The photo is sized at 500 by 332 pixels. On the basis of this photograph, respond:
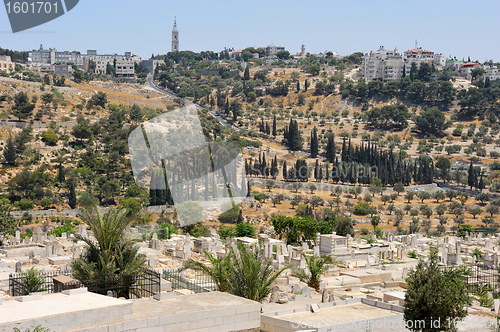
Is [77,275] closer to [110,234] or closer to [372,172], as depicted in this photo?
[110,234]

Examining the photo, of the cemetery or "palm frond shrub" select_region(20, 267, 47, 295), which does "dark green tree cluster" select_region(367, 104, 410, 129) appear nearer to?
the cemetery

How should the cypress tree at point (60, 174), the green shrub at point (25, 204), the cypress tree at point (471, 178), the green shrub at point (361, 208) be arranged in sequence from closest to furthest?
1. the green shrub at point (25, 204)
2. the cypress tree at point (60, 174)
3. the green shrub at point (361, 208)
4. the cypress tree at point (471, 178)

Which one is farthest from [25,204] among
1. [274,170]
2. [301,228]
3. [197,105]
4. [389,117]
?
[197,105]

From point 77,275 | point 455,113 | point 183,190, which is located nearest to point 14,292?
point 77,275

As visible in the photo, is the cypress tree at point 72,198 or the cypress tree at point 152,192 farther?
the cypress tree at point 152,192

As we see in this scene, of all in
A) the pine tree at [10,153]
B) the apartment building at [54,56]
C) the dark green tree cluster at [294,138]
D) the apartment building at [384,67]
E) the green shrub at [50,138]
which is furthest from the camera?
the apartment building at [54,56]

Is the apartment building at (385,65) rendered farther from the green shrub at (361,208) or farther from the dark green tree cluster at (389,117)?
the green shrub at (361,208)

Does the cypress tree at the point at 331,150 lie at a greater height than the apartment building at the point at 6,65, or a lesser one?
lesser

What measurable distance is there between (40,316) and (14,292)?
14.1ft

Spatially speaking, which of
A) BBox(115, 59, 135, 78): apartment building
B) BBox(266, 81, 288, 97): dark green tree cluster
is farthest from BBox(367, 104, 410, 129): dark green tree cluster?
BBox(115, 59, 135, 78): apartment building

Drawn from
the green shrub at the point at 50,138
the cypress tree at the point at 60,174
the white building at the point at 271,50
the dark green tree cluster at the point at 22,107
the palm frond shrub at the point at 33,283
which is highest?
the white building at the point at 271,50

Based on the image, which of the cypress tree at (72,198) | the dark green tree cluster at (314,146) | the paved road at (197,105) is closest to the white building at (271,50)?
the paved road at (197,105)

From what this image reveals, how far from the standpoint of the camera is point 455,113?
108500 millimetres

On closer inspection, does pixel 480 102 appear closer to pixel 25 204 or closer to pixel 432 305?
pixel 25 204
